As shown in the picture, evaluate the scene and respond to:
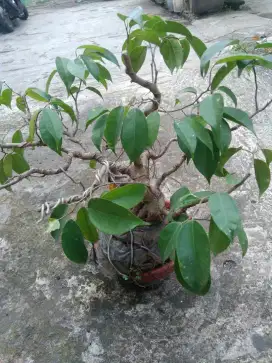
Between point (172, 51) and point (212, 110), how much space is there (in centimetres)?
31

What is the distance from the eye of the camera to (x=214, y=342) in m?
1.10

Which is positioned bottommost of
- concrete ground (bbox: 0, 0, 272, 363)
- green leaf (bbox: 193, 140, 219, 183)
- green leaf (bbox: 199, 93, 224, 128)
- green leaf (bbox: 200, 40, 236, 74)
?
concrete ground (bbox: 0, 0, 272, 363)

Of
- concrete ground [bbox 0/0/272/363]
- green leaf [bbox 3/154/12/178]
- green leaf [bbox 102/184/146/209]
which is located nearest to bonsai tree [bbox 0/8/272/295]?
green leaf [bbox 102/184/146/209]

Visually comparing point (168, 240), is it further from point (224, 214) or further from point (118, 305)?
point (118, 305)

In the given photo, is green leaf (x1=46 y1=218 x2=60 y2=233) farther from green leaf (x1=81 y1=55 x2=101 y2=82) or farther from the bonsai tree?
green leaf (x1=81 y1=55 x2=101 y2=82)

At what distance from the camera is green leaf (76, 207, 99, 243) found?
Answer: 0.74 metres

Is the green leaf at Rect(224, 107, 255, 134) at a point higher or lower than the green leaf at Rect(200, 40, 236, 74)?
lower

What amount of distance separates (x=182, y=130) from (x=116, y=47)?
11.4ft

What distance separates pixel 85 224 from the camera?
773 millimetres

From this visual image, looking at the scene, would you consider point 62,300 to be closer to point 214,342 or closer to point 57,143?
point 214,342

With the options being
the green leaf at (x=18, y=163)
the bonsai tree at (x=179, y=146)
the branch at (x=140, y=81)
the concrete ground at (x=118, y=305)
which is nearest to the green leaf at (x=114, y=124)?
the bonsai tree at (x=179, y=146)

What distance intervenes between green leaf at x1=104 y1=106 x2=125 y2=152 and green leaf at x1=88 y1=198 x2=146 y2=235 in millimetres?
150

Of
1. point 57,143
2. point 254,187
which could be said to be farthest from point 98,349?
point 254,187

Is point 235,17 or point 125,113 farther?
point 235,17
